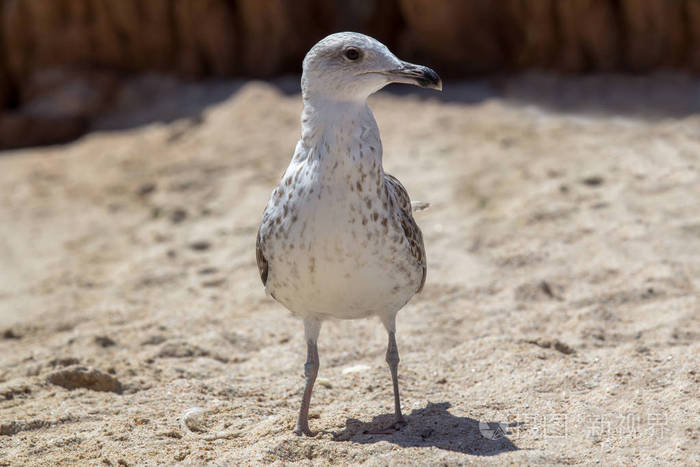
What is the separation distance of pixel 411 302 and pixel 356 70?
2.40m

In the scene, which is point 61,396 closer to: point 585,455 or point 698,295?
point 585,455

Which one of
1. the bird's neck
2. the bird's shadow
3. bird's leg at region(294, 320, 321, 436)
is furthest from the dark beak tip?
the bird's shadow

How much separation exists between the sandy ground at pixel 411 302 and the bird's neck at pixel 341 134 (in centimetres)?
122

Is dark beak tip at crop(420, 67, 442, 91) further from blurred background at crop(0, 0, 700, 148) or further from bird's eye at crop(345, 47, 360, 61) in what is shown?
blurred background at crop(0, 0, 700, 148)

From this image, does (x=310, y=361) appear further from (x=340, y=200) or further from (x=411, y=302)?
(x=411, y=302)

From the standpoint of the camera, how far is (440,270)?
6152 millimetres

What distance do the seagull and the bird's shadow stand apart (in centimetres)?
57

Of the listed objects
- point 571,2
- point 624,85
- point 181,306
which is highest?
point 571,2

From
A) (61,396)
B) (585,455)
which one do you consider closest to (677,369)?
(585,455)

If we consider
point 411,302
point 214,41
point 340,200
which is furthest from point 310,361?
point 214,41

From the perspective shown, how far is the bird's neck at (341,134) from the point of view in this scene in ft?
12.0

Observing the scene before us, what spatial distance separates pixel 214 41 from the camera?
1095 cm

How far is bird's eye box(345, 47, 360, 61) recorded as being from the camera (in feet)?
12.1

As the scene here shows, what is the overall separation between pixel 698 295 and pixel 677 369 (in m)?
1.04
